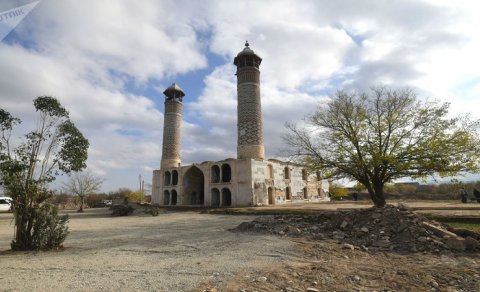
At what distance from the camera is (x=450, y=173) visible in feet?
43.9

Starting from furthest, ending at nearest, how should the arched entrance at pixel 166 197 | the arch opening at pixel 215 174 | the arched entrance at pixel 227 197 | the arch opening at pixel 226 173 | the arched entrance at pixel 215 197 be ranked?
1. the arched entrance at pixel 166 197
2. the arch opening at pixel 226 173
3. the arch opening at pixel 215 174
4. the arched entrance at pixel 215 197
5. the arched entrance at pixel 227 197

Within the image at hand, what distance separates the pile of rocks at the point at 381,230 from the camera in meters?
8.34

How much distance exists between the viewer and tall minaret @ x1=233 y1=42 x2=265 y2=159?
2966 cm

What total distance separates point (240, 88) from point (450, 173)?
2151cm

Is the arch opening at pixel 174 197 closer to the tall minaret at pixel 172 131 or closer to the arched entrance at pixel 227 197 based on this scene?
the tall minaret at pixel 172 131

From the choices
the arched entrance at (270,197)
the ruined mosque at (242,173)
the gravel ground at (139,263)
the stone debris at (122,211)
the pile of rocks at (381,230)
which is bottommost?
the gravel ground at (139,263)

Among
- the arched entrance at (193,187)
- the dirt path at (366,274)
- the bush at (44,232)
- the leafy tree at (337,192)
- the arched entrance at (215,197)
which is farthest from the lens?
the leafy tree at (337,192)

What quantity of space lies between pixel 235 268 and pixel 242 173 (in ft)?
71.3

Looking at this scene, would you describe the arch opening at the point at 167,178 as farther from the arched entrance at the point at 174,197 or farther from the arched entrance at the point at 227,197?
the arched entrance at the point at 227,197

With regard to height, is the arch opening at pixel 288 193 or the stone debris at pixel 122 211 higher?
the arch opening at pixel 288 193

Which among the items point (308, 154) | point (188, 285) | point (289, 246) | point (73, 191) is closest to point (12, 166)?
point (188, 285)

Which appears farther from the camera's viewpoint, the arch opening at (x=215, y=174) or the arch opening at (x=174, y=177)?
the arch opening at (x=174, y=177)

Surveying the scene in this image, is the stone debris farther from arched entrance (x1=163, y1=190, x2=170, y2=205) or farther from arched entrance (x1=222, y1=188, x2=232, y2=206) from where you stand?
arched entrance (x1=163, y1=190, x2=170, y2=205)

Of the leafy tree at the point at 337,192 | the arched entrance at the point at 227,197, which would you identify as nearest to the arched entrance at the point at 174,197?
the arched entrance at the point at 227,197
